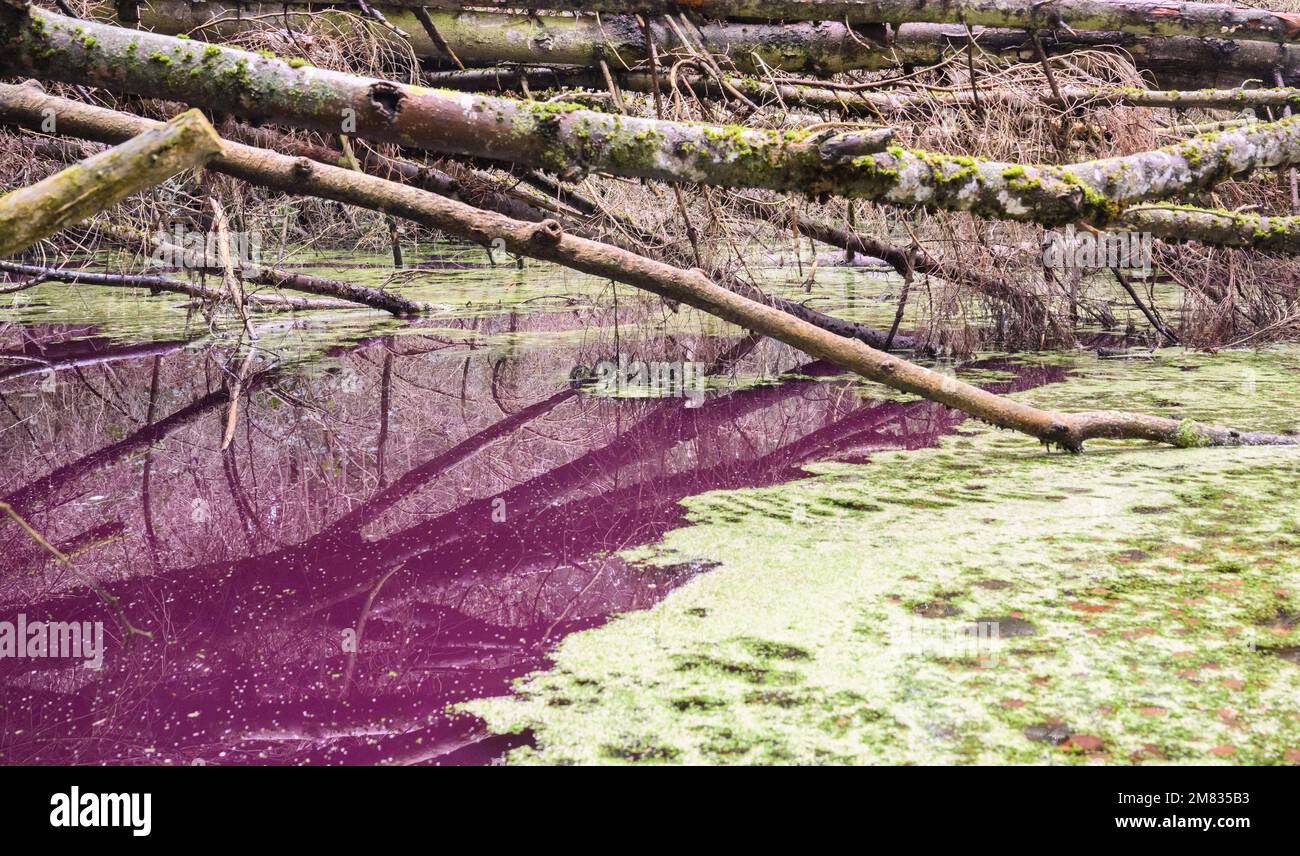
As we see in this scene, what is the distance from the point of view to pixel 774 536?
268cm

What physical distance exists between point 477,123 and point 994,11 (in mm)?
2268

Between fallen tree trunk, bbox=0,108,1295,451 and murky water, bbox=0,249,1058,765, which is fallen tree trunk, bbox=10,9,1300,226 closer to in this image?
A: fallen tree trunk, bbox=0,108,1295,451

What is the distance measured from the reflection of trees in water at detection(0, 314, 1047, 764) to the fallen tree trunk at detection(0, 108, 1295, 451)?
393 mm

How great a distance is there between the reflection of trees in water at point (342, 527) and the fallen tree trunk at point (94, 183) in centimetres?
86

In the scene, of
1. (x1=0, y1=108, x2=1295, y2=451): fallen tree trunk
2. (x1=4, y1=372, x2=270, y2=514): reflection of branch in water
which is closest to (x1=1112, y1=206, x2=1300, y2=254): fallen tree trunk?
(x1=0, y1=108, x2=1295, y2=451): fallen tree trunk

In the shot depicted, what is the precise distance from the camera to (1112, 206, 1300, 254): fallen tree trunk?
3.81 metres

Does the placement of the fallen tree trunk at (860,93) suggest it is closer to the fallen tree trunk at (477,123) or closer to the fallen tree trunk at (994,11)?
the fallen tree trunk at (994,11)

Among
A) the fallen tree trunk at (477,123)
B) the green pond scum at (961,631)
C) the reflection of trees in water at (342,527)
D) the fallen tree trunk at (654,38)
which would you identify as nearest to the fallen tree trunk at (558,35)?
the fallen tree trunk at (654,38)

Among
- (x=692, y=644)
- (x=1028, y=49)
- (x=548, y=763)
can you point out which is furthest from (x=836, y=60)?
(x=548, y=763)

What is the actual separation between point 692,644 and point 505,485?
54.7 inches

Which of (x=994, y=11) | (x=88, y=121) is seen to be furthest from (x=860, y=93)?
(x=88, y=121)

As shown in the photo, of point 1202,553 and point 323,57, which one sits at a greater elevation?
point 323,57

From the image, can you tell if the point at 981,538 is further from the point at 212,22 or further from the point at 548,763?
the point at 212,22

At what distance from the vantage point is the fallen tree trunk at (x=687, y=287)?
10.5ft
